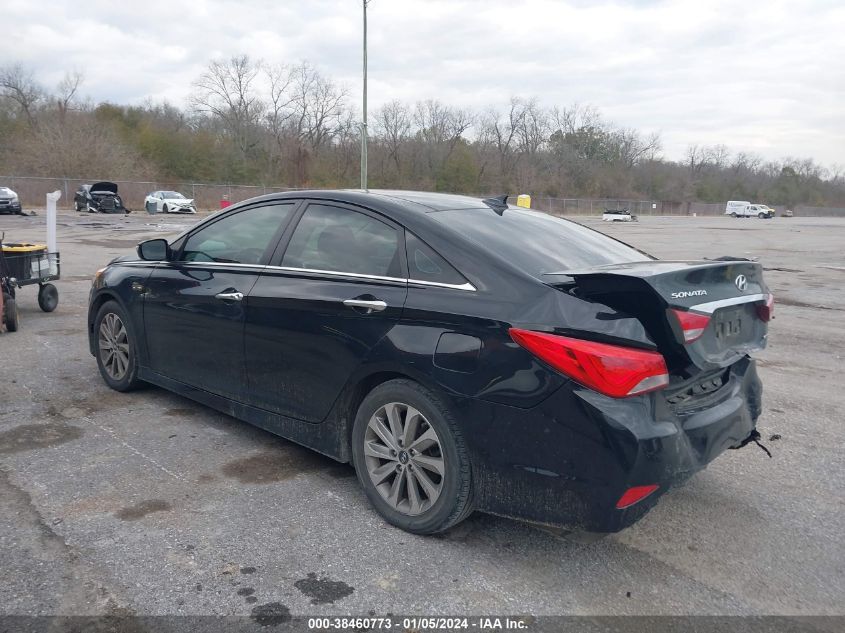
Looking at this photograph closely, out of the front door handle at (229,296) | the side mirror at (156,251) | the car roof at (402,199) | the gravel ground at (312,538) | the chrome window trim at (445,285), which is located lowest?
the gravel ground at (312,538)

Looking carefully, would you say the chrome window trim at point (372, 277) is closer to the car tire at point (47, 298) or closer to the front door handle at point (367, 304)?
the front door handle at point (367, 304)

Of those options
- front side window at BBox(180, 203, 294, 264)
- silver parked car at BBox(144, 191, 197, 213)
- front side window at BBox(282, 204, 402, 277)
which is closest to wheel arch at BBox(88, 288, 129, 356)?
front side window at BBox(180, 203, 294, 264)

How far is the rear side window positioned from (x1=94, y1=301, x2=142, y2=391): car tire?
2.61 metres

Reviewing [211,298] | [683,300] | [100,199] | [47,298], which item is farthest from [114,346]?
[100,199]

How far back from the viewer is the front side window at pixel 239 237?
4164 mm

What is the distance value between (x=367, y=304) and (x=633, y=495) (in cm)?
149

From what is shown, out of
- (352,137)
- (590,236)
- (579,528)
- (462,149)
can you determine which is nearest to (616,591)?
(579,528)

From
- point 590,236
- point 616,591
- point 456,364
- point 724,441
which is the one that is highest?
point 590,236

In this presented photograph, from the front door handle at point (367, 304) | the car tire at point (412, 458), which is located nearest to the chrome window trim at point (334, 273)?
the front door handle at point (367, 304)

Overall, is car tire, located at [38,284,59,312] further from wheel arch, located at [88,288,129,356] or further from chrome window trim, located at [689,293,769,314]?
chrome window trim, located at [689,293,769,314]

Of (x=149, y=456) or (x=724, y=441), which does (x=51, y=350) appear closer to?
(x=149, y=456)

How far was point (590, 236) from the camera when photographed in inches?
165

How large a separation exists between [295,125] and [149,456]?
226ft

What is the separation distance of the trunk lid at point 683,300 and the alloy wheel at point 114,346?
11.4ft
